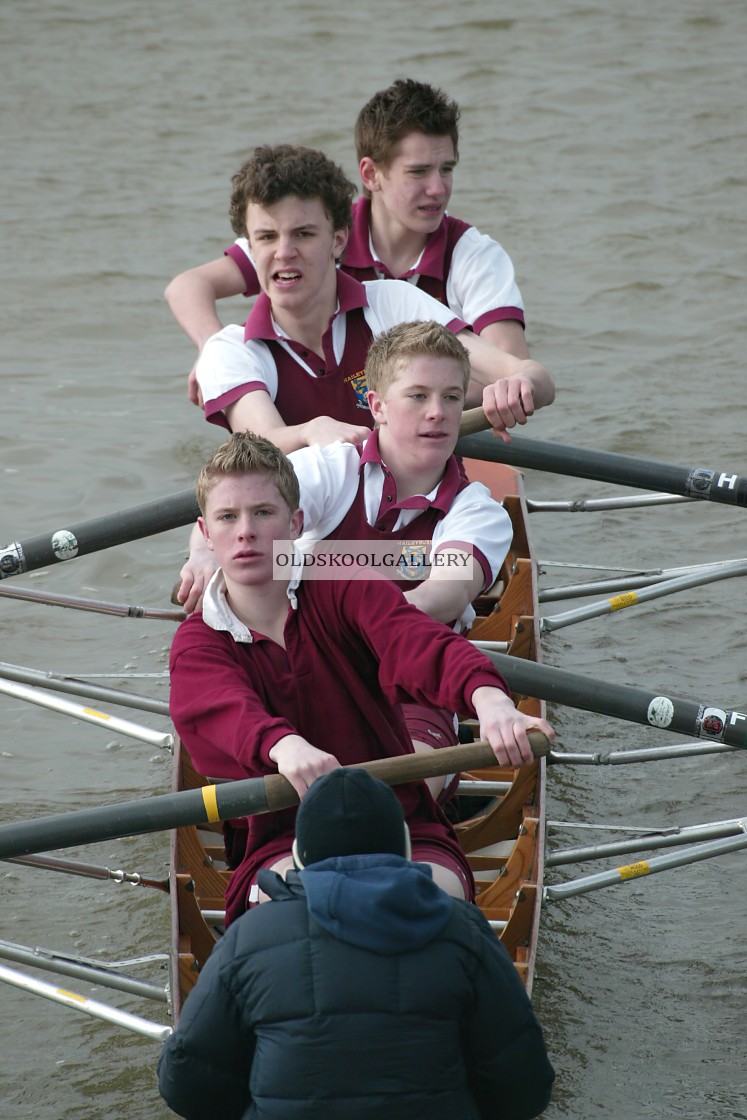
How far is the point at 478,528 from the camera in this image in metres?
2.78

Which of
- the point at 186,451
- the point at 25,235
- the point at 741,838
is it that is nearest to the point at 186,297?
the point at 741,838

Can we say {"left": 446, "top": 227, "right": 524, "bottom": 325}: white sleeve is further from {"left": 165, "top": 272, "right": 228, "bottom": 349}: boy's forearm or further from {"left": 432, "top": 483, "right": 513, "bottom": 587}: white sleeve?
{"left": 432, "top": 483, "right": 513, "bottom": 587}: white sleeve

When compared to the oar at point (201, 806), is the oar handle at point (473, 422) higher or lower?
higher

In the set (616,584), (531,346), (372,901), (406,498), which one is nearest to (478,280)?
(406,498)

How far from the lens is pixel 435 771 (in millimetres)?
2051

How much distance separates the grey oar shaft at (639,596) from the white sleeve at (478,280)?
0.92 m

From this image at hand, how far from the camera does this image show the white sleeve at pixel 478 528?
9.05 ft

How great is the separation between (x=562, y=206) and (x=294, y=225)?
767 cm

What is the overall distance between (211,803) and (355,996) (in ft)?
1.69

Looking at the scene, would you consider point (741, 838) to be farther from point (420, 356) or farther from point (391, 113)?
point (391, 113)

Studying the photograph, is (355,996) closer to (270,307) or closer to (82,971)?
(82,971)

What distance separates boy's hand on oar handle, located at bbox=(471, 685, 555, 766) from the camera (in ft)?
6.57

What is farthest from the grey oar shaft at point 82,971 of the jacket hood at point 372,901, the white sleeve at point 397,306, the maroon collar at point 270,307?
the white sleeve at point 397,306

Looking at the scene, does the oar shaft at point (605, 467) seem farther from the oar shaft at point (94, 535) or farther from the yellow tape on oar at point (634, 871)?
the yellow tape on oar at point (634, 871)
